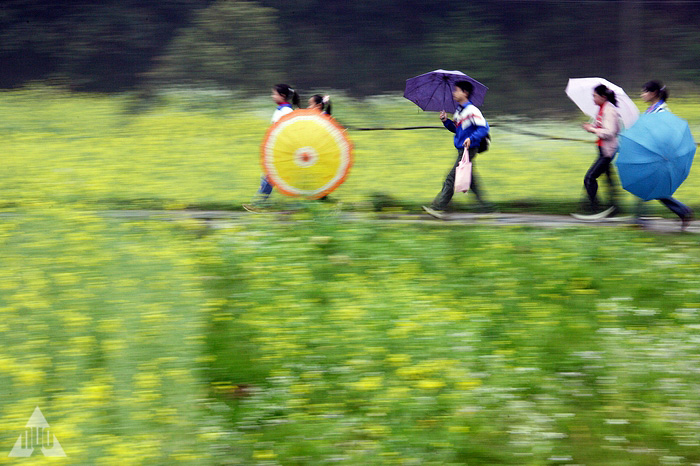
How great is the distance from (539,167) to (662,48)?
4.29 m

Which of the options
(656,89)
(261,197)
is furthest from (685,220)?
(261,197)

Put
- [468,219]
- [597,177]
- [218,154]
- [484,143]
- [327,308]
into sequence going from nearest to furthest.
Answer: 1. [327,308]
2. [484,143]
3. [597,177]
4. [468,219]
5. [218,154]

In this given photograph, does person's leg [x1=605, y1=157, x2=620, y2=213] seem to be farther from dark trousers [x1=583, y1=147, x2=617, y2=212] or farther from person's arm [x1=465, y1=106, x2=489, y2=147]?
person's arm [x1=465, y1=106, x2=489, y2=147]

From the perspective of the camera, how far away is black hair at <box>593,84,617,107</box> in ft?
23.0

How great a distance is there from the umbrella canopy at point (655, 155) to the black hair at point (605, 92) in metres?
0.48

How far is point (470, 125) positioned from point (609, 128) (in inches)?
49.8

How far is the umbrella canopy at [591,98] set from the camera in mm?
7133

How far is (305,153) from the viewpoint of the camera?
6.76m

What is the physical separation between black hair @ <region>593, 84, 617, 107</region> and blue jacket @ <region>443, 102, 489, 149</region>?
105 cm

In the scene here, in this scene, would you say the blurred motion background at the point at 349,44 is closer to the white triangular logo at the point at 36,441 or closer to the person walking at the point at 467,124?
the person walking at the point at 467,124

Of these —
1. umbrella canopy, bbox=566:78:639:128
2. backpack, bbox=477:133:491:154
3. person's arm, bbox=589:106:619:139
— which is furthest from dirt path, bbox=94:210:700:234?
umbrella canopy, bbox=566:78:639:128

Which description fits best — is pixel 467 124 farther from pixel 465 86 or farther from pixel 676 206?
pixel 676 206

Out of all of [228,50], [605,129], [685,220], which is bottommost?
[685,220]

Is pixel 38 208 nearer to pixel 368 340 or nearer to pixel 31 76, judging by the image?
pixel 368 340
